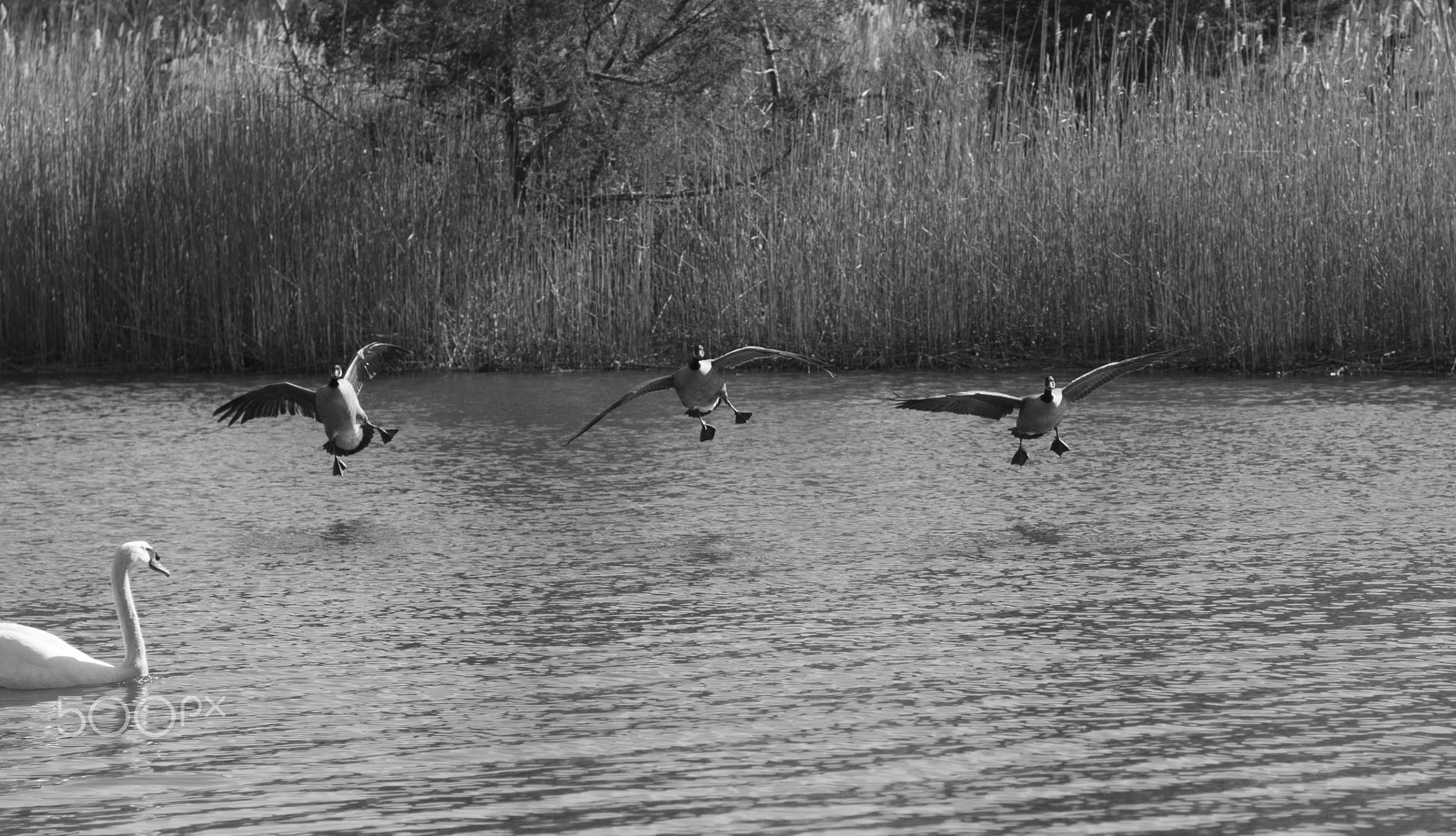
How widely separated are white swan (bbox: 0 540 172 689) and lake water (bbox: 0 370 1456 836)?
67 mm

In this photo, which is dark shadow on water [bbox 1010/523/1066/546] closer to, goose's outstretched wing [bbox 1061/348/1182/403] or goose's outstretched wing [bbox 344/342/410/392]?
goose's outstretched wing [bbox 1061/348/1182/403]

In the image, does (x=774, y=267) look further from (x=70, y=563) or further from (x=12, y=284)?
(x=70, y=563)

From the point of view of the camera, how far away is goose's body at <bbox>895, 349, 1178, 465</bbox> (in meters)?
9.24

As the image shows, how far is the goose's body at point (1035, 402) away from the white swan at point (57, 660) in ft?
13.0

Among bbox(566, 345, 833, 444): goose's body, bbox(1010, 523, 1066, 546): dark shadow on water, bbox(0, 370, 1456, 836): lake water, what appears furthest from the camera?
bbox(566, 345, 833, 444): goose's body

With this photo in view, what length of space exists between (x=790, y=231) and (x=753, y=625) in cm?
810

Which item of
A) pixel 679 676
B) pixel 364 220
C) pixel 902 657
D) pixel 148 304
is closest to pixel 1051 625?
pixel 902 657

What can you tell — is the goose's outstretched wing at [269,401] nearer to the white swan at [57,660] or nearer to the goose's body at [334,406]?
the goose's body at [334,406]

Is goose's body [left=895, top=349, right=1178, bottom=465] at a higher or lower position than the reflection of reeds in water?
lower

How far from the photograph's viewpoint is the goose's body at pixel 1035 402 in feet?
30.3

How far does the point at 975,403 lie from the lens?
961cm

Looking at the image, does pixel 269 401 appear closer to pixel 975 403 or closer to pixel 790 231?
pixel 975 403

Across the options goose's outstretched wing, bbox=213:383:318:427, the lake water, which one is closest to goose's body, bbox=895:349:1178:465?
the lake water

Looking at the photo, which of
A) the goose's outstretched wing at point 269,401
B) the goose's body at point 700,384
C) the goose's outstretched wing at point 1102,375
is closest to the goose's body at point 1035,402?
the goose's outstretched wing at point 1102,375
